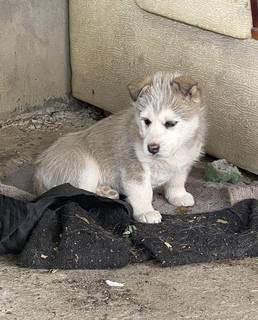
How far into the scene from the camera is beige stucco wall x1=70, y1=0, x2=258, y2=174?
5.65 m

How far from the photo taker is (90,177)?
211 inches

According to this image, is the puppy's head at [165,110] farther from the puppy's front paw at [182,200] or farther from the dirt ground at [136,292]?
the dirt ground at [136,292]

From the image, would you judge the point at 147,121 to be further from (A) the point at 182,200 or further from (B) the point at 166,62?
(B) the point at 166,62

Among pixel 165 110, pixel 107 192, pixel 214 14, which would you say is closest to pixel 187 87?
pixel 165 110

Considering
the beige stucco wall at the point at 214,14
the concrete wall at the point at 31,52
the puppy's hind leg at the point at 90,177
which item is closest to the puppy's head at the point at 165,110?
the puppy's hind leg at the point at 90,177

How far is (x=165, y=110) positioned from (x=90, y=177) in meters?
0.74

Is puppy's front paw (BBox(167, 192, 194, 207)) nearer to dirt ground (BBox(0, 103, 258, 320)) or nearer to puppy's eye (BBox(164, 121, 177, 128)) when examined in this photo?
puppy's eye (BBox(164, 121, 177, 128))

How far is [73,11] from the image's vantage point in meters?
6.84

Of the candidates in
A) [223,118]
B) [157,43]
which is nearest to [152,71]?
[157,43]

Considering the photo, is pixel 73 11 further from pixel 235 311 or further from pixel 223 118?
pixel 235 311

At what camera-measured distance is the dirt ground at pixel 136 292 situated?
4.14 meters

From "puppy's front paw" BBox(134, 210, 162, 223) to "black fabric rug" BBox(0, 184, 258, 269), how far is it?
5 cm

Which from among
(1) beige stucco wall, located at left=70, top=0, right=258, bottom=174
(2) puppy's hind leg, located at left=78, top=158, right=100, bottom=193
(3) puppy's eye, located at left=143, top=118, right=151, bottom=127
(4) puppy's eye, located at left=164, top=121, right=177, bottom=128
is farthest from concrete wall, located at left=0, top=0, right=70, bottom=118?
(4) puppy's eye, located at left=164, top=121, right=177, bottom=128

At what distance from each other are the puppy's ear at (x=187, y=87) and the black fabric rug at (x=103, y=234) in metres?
0.73
